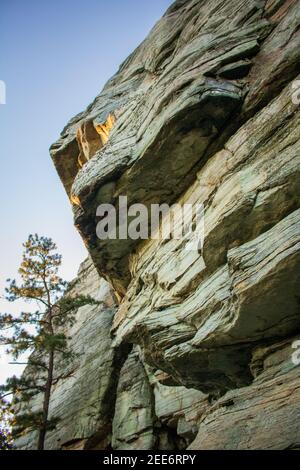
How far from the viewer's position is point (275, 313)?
9.32 m

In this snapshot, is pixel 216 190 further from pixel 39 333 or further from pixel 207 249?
pixel 39 333

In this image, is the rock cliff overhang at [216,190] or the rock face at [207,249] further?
the rock cliff overhang at [216,190]

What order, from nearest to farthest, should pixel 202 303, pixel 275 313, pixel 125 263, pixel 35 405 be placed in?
1. pixel 275 313
2. pixel 202 303
3. pixel 125 263
4. pixel 35 405

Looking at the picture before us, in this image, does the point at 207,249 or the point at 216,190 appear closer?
the point at 207,249

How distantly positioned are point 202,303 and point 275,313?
2281mm

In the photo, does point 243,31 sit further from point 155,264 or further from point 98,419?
point 98,419

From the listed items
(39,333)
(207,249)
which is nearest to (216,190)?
(207,249)

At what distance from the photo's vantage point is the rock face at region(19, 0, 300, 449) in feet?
29.7

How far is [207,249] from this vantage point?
1102 centimetres

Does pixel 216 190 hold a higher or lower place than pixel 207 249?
higher

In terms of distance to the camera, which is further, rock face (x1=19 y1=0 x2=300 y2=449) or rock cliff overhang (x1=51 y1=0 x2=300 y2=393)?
rock cliff overhang (x1=51 y1=0 x2=300 y2=393)

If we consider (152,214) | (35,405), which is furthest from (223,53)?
(35,405)

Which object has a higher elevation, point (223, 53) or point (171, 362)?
point (223, 53)

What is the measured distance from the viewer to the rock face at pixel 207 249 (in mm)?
9055
